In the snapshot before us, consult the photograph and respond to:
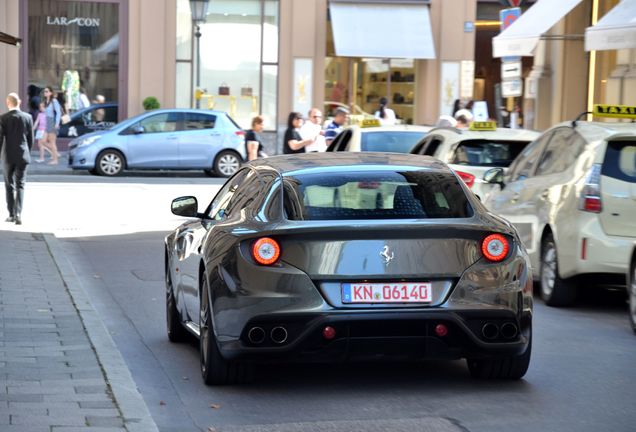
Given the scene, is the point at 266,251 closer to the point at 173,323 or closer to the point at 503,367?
the point at 503,367

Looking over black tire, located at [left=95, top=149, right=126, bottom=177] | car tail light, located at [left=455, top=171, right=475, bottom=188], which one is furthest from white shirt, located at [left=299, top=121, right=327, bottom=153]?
black tire, located at [left=95, top=149, right=126, bottom=177]

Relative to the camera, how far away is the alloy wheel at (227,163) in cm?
3238

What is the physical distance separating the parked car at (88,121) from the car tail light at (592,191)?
28.3 metres

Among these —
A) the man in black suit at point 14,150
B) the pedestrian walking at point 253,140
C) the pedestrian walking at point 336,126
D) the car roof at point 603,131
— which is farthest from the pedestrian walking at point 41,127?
the car roof at point 603,131

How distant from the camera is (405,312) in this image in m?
7.31

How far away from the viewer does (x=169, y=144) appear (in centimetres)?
3219

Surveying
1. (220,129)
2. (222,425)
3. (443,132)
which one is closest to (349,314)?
(222,425)

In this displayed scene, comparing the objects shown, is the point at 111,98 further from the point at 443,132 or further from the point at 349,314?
the point at 349,314

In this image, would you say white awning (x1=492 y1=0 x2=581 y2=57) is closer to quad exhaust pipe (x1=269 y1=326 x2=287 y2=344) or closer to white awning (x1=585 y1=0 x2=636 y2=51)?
white awning (x1=585 y1=0 x2=636 y2=51)

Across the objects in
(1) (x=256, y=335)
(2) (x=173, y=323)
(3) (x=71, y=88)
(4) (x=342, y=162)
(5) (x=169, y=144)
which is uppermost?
(4) (x=342, y=162)

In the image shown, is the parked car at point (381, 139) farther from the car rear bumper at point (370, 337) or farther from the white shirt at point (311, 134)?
the car rear bumper at point (370, 337)

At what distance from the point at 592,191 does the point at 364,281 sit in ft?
14.5

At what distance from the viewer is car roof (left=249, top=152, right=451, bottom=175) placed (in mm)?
8211

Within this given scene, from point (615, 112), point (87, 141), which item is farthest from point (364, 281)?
point (87, 141)
